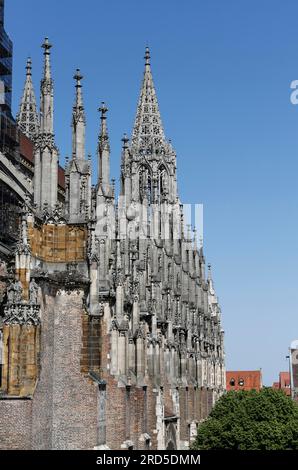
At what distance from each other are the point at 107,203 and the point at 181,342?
21.4 metres

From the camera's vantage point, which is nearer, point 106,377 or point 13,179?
point 106,377

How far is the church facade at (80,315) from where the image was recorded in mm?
26984

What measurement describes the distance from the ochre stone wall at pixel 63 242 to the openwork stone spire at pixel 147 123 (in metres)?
40.7

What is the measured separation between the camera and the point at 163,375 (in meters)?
49.4

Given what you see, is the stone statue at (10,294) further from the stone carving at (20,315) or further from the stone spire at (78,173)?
the stone spire at (78,173)

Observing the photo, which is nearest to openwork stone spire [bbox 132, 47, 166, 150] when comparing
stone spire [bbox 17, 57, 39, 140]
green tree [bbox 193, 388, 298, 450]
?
stone spire [bbox 17, 57, 39, 140]

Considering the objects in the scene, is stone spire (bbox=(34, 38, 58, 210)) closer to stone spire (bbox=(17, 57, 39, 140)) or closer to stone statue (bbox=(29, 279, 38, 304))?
stone statue (bbox=(29, 279, 38, 304))

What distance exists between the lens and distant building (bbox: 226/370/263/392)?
5074 inches

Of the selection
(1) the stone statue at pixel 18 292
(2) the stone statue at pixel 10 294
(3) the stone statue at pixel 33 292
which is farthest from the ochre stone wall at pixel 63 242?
(2) the stone statue at pixel 10 294

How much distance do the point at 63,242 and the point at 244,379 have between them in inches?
4089
